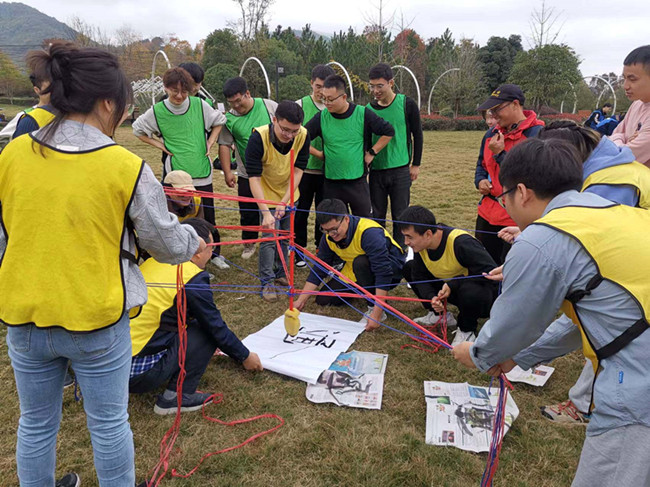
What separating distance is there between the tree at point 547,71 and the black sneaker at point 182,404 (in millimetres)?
24458

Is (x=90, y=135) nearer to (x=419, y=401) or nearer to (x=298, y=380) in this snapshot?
(x=298, y=380)

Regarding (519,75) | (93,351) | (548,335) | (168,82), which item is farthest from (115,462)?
(519,75)

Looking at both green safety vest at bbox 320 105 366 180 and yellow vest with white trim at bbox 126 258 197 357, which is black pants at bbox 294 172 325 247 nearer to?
green safety vest at bbox 320 105 366 180

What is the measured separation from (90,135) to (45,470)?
1.20 m

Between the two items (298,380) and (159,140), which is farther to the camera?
(159,140)

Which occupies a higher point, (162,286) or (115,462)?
(162,286)

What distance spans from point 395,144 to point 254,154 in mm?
1385

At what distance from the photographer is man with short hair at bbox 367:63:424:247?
430 cm

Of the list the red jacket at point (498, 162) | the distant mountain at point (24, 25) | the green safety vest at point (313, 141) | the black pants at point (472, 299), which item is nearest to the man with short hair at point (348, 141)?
the green safety vest at point (313, 141)

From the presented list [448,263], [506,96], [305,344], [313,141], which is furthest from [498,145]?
[305,344]

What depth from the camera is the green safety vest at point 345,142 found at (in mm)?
4156

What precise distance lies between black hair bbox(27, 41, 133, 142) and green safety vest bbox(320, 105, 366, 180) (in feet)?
9.57

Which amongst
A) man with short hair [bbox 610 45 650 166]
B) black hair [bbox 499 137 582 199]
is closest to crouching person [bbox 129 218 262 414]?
black hair [bbox 499 137 582 199]

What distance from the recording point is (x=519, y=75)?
2316 centimetres
